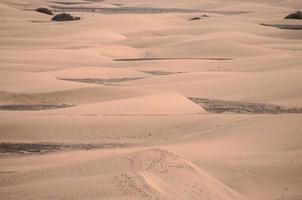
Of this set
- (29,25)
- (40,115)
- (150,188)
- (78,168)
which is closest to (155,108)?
(40,115)

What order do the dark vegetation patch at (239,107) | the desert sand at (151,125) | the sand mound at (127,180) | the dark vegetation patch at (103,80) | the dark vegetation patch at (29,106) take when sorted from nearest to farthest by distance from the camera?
the sand mound at (127,180) < the desert sand at (151,125) < the dark vegetation patch at (29,106) < the dark vegetation patch at (239,107) < the dark vegetation patch at (103,80)

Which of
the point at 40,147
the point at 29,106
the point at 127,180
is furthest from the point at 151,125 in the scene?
the point at 127,180

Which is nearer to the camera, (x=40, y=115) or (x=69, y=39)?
(x=40, y=115)

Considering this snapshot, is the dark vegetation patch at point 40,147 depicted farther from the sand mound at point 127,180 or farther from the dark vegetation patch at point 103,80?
the dark vegetation patch at point 103,80

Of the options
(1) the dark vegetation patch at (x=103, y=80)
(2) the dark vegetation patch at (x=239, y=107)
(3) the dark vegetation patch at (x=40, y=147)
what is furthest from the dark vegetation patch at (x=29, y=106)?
(1) the dark vegetation patch at (x=103, y=80)

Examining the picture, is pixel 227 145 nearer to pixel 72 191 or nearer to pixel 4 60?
pixel 72 191

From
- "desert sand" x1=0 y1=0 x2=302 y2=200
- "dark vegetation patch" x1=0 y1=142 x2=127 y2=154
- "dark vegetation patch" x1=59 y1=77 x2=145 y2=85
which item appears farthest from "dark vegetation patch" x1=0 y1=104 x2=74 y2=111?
"dark vegetation patch" x1=59 y1=77 x2=145 y2=85

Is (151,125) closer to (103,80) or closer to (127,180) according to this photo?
(127,180)
